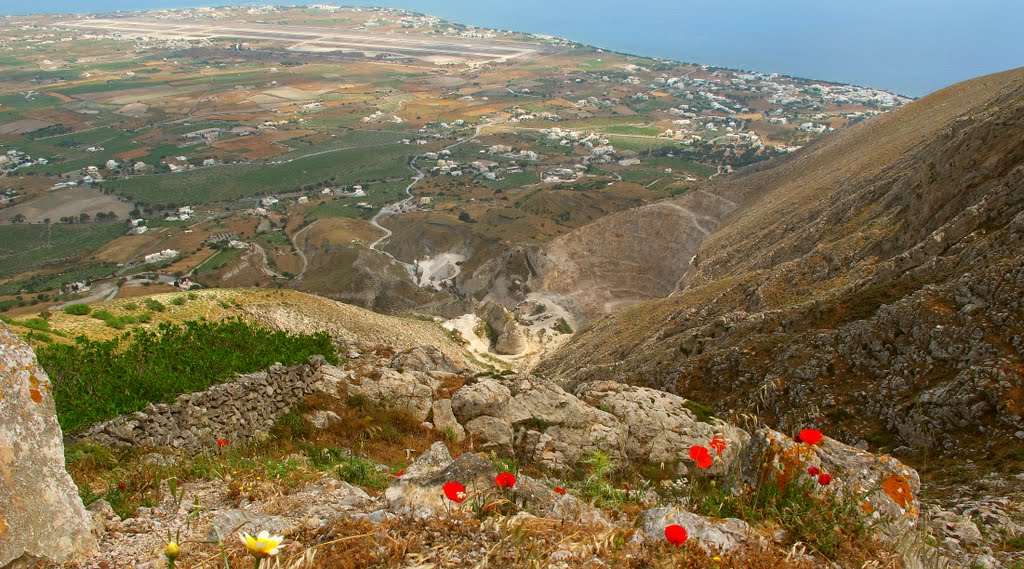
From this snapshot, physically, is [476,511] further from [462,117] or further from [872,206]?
[462,117]

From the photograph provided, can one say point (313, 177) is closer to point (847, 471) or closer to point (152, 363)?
point (152, 363)

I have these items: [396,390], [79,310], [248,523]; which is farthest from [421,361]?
[248,523]

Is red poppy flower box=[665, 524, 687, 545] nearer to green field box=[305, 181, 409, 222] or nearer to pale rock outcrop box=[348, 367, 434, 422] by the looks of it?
pale rock outcrop box=[348, 367, 434, 422]

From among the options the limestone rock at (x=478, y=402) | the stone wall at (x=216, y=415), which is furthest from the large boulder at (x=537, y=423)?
the stone wall at (x=216, y=415)

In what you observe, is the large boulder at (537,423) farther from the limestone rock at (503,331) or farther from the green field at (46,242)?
the green field at (46,242)

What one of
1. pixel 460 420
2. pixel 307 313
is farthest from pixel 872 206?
pixel 307 313

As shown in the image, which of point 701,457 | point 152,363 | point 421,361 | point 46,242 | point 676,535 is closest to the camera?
point 676,535

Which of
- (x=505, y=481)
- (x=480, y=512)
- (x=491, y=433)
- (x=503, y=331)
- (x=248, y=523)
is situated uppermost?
(x=505, y=481)

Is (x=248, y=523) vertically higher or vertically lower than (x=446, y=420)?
higher
